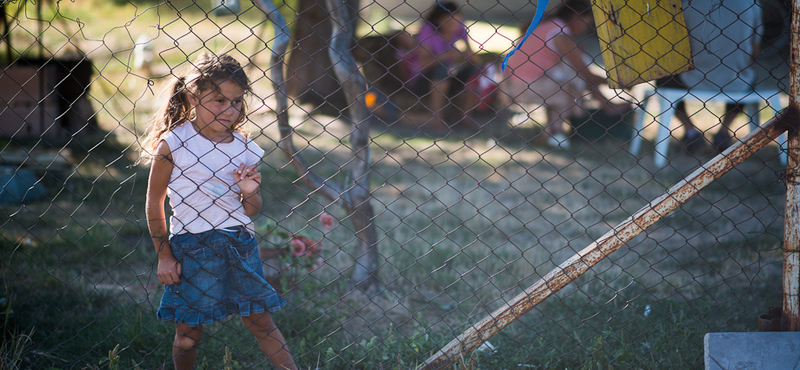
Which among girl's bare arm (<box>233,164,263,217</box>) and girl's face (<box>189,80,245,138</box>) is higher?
girl's face (<box>189,80,245,138</box>)

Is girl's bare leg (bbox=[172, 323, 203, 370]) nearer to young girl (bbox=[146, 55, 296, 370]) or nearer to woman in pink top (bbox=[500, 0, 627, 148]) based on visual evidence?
young girl (bbox=[146, 55, 296, 370])

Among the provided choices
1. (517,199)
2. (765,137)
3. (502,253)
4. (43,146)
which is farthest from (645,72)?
(43,146)

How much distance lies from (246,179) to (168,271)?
16.2 inches

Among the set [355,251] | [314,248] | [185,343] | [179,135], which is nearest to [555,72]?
[355,251]

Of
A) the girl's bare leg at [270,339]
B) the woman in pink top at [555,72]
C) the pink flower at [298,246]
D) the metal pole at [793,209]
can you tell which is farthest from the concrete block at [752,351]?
the woman in pink top at [555,72]

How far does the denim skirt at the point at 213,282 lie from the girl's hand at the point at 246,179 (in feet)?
0.56

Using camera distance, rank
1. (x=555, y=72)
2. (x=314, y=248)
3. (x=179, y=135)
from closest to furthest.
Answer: (x=179, y=135)
(x=314, y=248)
(x=555, y=72)

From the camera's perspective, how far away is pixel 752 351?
1967 millimetres

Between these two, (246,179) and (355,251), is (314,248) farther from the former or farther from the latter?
(246,179)

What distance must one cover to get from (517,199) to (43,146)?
493 centimetres

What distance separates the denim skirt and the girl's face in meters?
0.37

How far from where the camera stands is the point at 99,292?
2.85 m

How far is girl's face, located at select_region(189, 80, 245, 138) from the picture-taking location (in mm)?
1969

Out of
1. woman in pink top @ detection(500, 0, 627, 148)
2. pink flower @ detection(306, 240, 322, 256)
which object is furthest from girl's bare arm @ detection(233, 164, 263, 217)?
woman in pink top @ detection(500, 0, 627, 148)
